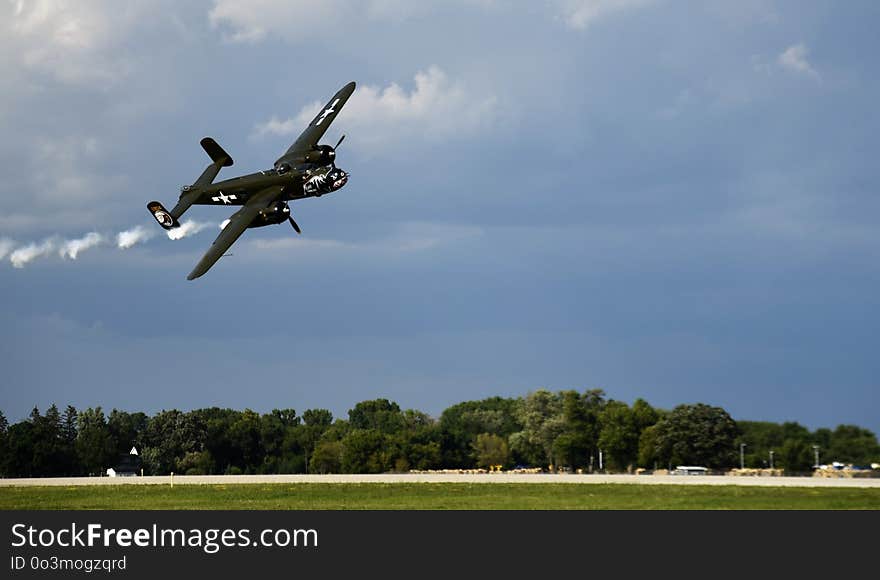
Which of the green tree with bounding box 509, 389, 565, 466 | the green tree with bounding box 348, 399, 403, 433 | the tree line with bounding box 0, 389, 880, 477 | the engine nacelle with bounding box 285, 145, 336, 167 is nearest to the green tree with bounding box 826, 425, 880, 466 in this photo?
the tree line with bounding box 0, 389, 880, 477

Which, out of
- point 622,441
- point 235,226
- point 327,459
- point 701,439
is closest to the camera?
point 235,226

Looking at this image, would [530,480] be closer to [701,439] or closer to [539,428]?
[701,439]

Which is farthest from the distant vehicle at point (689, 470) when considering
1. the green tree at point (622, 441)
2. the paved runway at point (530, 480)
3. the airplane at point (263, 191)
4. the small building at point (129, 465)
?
the small building at point (129, 465)

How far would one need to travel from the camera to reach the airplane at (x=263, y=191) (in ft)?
171

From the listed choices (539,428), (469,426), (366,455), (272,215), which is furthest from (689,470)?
(272,215)

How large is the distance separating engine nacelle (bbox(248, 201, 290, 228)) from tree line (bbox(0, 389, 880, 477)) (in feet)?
180

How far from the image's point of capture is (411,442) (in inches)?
4567

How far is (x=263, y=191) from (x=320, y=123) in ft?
36.1

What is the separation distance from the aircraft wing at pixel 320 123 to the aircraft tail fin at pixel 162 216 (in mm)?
7031
